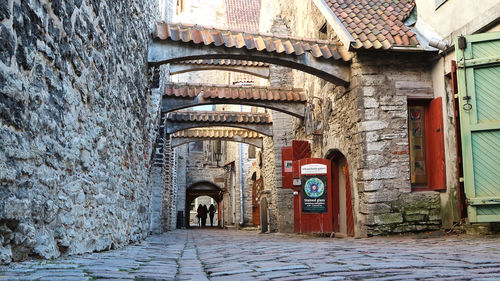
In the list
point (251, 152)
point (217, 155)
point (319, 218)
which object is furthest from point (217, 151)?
point (319, 218)

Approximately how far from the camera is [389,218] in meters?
7.85

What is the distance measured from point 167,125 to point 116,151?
7949mm

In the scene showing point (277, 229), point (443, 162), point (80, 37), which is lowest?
point (277, 229)

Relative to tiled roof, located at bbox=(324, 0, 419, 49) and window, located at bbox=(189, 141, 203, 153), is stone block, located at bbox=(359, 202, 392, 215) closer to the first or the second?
tiled roof, located at bbox=(324, 0, 419, 49)

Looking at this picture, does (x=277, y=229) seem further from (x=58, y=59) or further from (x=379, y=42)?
(x=58, y=59)

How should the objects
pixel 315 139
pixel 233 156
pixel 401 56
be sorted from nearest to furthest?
pixel 401 56 < pixel 315 139 < pixel 233 156

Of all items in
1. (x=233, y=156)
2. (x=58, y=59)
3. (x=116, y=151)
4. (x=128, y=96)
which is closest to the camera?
(x=58, y=59)

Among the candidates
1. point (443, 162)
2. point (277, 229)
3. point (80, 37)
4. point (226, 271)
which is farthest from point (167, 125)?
point (226, 271)

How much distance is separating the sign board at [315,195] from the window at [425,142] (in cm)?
177

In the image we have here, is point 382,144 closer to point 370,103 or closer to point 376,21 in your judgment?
point 370,103

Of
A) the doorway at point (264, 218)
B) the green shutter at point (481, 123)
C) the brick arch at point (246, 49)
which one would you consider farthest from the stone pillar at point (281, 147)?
the green shutter at point (481, 123)

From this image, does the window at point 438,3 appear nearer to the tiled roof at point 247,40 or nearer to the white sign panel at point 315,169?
the tiled roof at point 247,40

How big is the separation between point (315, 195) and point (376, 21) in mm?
3591

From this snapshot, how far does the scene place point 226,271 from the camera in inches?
124
